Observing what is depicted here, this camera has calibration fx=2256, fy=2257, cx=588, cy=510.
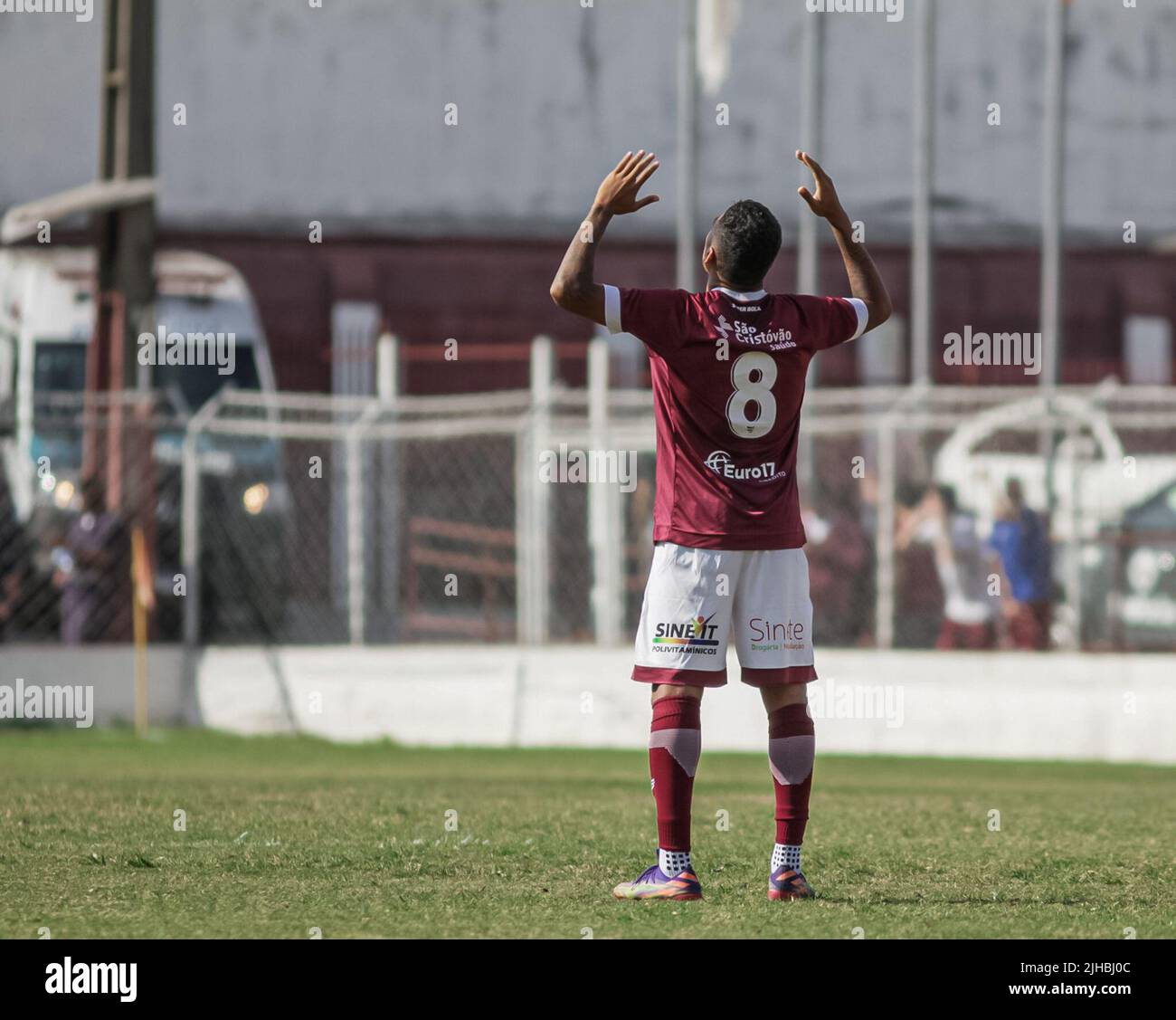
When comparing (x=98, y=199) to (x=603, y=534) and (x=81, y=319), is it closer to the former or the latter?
(x=81, y=319)

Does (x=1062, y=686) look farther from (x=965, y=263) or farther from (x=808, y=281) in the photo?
(x=965, y=263)

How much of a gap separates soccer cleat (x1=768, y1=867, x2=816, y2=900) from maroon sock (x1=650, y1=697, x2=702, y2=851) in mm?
278

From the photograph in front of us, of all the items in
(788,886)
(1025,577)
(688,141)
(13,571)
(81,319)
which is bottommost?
(788,886)

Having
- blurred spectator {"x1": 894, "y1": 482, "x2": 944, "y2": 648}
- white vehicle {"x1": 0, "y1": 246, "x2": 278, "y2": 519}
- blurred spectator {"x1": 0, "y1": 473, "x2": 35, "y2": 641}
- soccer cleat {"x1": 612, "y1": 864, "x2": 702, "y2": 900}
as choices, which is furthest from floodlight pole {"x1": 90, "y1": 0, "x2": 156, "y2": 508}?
soccer cleat {"x1": 612, "y1": 864, "x2": 702, "y2": 900}

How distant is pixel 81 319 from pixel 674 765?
1680 cm

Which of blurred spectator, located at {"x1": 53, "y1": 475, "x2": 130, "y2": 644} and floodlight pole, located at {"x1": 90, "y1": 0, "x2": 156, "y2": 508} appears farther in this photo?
floodlight pole, located at {"x1": 90, "y1": 0, "x2": 156, "y2": 508}

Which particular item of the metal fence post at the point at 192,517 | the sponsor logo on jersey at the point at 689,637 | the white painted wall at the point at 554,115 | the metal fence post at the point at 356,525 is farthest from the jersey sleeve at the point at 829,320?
the white painted wall at the point at 554,115

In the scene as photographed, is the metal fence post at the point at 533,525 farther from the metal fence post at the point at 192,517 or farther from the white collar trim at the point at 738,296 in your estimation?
the white collar trim at the point at 738,296

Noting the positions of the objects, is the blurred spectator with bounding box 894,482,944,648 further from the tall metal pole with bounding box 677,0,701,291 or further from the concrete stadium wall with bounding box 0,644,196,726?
the tall metal pole with bounding box 677,0,701,291

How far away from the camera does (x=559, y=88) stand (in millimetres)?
35750

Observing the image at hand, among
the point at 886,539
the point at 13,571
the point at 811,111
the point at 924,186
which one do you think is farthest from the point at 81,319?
the point at 886,539

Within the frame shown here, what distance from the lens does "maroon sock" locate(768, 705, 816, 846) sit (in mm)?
6777

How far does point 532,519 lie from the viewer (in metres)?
15.8
